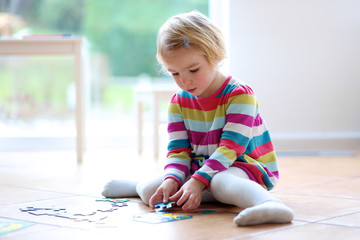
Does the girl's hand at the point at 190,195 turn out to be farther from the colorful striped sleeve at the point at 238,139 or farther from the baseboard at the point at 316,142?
the baseboard at the point at 316,142

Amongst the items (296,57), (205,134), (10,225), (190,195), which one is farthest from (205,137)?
(296,57)

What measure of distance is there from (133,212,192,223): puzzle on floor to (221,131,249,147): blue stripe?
0.25 m

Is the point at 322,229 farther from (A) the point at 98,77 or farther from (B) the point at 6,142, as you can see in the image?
(A) the point at 98,77

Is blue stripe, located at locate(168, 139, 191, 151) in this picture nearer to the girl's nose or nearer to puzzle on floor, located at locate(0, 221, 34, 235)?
the girl's nose

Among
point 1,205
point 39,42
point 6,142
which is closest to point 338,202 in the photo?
point 1,205

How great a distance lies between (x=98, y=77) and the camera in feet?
13.3

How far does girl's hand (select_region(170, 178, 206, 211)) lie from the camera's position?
1.31 meters

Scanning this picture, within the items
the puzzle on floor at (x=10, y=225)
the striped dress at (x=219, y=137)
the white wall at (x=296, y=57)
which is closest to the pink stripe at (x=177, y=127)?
the striped dress at (x=219, y=137)

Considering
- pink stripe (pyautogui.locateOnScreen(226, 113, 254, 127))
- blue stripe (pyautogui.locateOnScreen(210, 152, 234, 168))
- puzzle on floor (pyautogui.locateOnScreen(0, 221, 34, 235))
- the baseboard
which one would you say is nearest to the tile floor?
puzzle on floor (pyautogui.locateOnScreen(0, 221, 34, 235))

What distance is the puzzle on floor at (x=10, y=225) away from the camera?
1.14 metres

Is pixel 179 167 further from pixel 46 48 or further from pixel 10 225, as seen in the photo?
pixel 46 48

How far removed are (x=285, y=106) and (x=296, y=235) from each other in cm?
225

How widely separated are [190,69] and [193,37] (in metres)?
0.09

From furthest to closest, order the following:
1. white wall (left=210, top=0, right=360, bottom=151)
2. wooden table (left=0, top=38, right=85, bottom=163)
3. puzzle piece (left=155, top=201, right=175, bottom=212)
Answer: white wall (left=210, top=0, right=360, bottom=151) → wooden table (left=0, top=38, right=85, bottom=163) → puzzle piece (left=155, top=201, right=175, bottom=212)
